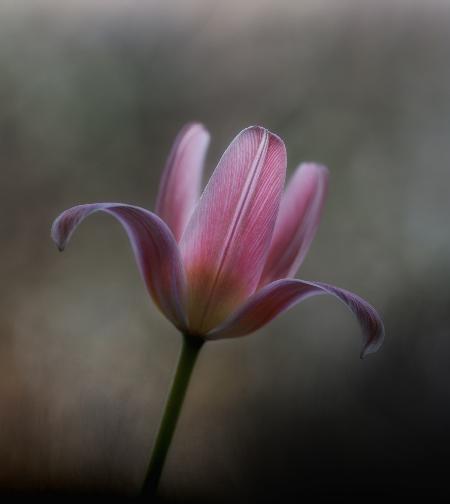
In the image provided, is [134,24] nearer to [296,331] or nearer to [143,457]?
[296,331]

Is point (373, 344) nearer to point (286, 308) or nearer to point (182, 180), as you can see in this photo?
point (286, 308)

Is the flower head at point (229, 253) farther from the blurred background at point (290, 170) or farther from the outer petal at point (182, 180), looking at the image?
the blurred background at point (290, 170)

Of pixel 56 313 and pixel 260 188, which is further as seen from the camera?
pixel 56 313

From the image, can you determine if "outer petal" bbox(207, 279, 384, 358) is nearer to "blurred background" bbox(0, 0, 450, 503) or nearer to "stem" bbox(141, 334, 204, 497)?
"stem" bbox(141, 334, 204, 497)

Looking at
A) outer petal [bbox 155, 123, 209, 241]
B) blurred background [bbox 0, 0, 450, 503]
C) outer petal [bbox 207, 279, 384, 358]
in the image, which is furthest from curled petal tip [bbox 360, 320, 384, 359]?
blurred background [bbox 0, 0, 450, 503]

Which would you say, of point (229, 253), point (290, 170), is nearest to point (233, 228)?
point (229, 253)

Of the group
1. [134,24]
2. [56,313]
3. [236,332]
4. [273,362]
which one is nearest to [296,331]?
[273,362]
